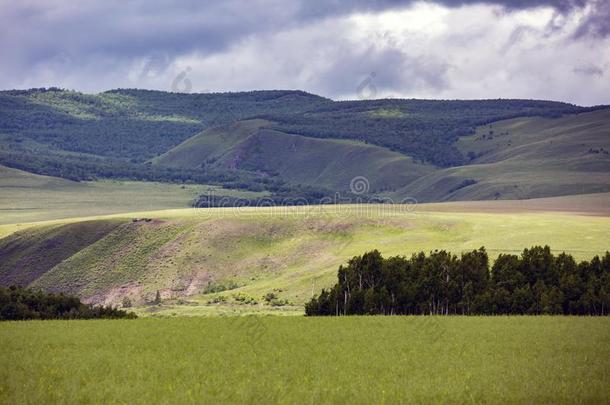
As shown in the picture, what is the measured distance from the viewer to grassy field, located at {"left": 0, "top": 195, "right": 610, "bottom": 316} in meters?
116

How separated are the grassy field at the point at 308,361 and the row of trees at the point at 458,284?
1353 cm

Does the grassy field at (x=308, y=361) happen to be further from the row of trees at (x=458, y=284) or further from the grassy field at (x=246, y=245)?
the grassy field at (x=246, y=245)

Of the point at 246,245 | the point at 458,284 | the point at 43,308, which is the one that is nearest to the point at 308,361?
the point at 458,284

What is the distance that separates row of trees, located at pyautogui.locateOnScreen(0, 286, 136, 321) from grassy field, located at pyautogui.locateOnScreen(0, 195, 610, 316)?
27623 millimetres

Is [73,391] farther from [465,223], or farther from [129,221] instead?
[129,221]

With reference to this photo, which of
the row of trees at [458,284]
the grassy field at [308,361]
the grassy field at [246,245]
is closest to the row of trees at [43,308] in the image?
the grassy field at [308,361]

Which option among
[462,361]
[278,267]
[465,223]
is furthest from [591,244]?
[462,361]

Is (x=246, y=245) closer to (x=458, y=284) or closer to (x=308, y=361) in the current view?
(x=458, y=284)

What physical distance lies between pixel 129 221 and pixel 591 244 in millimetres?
85708

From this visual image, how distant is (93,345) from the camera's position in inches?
1759

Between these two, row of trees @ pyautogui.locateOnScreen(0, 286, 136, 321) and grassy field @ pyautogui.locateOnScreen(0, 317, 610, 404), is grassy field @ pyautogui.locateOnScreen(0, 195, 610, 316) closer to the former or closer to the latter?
row of trees @ pyautogui.locateOnScreen(0, 286, 136, 321)

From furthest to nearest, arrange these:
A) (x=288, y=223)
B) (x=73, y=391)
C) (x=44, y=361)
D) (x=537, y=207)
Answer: (x=537, y=207) < (x=288, y=223) < (x=44, y=361) < (x=73, y=391)

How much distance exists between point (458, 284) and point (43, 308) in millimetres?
30960

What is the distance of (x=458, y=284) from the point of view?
7338 centimetres
